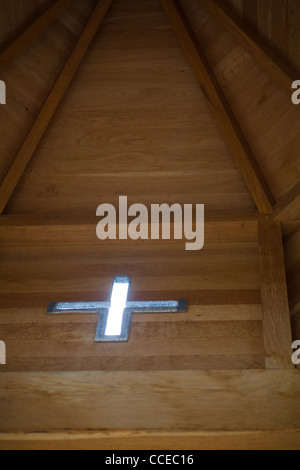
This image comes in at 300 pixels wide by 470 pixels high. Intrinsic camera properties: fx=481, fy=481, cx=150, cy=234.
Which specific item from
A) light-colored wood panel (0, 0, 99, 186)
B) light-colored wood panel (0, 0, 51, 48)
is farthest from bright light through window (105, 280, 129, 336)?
light-colored wood panel (0, 0, 51, 48)

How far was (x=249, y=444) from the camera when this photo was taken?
2418 mm

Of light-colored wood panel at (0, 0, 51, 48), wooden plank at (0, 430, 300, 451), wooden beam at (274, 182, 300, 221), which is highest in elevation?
light-colored wood panel at (0, 0, 51, 48)

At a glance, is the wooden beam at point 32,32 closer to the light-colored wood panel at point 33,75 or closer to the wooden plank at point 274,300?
the light-colored wood panel at point 33,75

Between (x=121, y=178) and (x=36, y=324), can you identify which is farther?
(x=121, y=178)

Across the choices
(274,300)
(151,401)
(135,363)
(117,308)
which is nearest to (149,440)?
(151,401)

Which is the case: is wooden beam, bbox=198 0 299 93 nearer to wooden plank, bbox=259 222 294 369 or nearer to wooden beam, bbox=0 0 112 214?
wooden beam, bbox=0 0 112 214

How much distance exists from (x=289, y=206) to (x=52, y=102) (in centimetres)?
202

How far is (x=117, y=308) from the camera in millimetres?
3309

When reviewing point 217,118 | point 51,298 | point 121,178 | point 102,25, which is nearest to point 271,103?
point 217,118

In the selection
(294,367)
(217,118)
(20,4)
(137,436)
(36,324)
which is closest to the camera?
(137,436)

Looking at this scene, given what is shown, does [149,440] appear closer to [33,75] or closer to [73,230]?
[73,230]

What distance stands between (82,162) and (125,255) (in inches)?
→ 34.6

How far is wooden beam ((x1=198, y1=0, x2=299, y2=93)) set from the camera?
3.22 metres

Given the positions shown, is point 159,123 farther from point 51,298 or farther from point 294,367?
point 294,367
